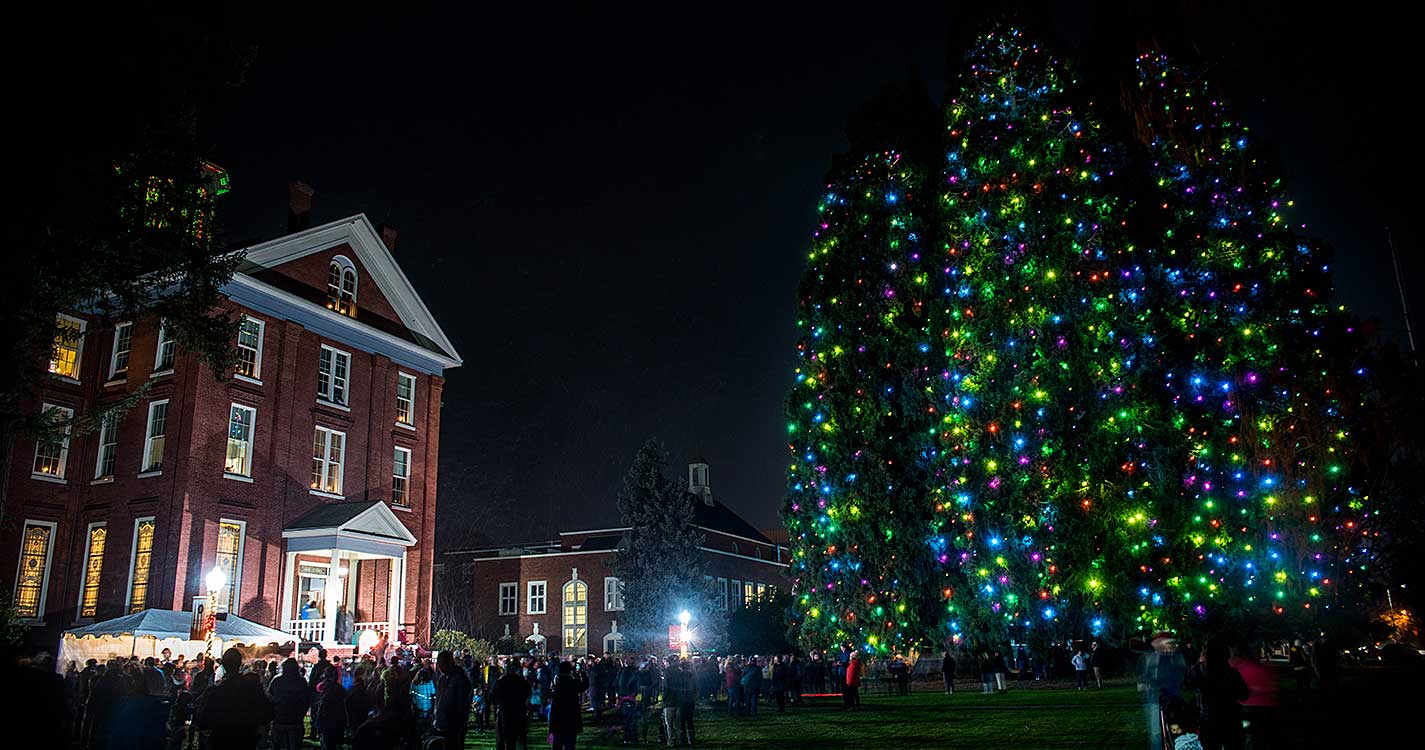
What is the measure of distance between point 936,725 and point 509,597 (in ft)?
162

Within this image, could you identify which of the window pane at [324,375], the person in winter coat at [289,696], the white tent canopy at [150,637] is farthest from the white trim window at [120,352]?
the person in winter coat at [289,696]

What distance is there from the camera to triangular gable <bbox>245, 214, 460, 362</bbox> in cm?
3228

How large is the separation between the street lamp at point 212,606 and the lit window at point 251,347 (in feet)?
22.2

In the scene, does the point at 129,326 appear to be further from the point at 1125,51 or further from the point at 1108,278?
the point at 1125,51

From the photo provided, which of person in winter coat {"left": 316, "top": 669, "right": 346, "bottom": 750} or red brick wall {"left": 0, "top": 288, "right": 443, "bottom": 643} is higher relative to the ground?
red brick wall {"left": 0, "top": 288, "right": 443, "bottom": 643}

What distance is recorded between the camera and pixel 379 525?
3244 cm

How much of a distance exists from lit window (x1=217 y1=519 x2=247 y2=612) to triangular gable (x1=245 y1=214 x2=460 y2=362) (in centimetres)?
902

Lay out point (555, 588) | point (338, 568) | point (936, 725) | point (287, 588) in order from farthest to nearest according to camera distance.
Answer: point (555, 588) < point (338, 568) < point (287, 588) < point (936, 725)

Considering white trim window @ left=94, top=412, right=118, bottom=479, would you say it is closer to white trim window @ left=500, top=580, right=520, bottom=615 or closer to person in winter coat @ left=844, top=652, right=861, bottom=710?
person in winter coat @ left=844, top=652, right=861, bottom=710

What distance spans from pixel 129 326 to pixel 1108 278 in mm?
31446

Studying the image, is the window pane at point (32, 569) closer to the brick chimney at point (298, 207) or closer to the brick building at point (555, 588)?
the brick chimney at point (298, 207)

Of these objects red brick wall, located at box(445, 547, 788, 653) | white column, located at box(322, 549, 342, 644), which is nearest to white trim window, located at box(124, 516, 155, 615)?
white column, located at box(322, 549, 342, 644)

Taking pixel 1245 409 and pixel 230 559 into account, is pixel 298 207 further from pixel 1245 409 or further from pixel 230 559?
pixel 1245 409

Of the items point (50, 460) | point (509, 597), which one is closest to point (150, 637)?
point (50, 460)
